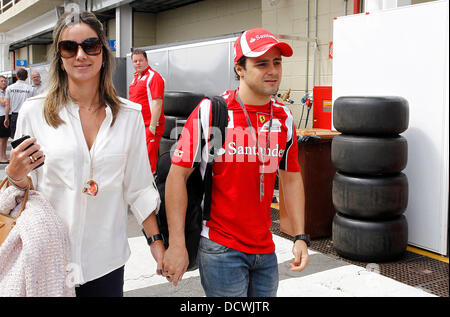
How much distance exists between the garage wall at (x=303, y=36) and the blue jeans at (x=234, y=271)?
331 inches

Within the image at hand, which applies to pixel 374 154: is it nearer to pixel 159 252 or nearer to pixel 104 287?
pixel 159 252

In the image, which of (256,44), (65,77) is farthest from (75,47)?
(256,44)

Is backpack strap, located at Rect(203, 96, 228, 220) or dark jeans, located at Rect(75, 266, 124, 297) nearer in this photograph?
dark jeans, located at Rect(75, 266, 124, 297)

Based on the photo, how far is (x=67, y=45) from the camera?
2146mm

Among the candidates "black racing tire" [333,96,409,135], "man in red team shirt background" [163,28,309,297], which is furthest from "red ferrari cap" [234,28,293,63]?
"black racing tire" [333,96,409,135]

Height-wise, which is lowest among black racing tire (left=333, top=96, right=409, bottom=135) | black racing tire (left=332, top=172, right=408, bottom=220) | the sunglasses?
black racing tire (left=332, top=172, right=408, bottom=220)

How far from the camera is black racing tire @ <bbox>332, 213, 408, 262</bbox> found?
5098 mm

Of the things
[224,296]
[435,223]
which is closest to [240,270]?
[224,296]

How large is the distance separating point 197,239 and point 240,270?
0.25m

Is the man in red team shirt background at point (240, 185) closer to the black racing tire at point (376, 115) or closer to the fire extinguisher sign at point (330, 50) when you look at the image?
the black racing tire at point (376, 115)

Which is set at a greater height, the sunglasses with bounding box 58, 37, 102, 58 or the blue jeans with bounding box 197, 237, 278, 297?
the sunglasses with bounding box 58, 37, 102, 58

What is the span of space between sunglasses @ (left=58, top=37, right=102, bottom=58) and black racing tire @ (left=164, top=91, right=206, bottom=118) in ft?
23.2

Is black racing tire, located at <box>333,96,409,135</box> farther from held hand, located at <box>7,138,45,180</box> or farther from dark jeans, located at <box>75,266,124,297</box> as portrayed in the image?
held hand, located at <box>7,138,45,180</box>

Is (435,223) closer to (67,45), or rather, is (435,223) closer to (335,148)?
(335,148)
